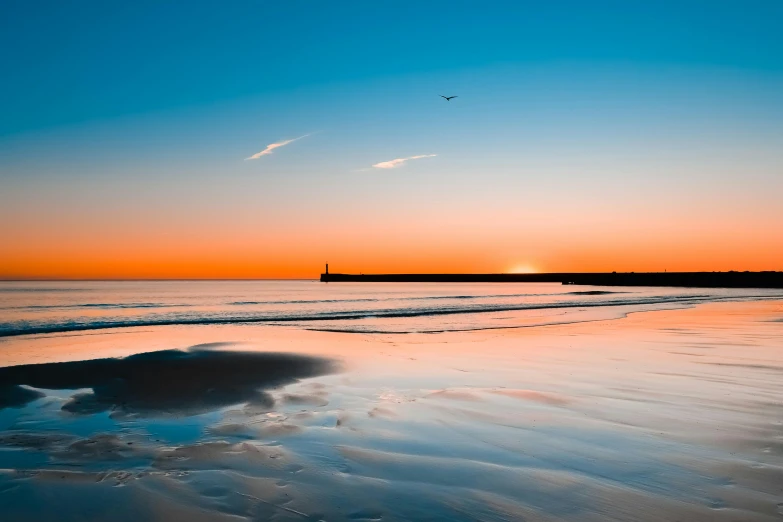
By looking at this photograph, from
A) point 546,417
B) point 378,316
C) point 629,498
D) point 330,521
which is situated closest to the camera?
point 330,521

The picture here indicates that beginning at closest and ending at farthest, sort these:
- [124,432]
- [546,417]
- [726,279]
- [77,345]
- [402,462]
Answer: [402,462] < [124,432] < [546,417] < [77,345] < [726,279]

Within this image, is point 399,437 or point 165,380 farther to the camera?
point 165,380

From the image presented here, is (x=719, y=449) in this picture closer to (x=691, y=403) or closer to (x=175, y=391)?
(x=691, y=403)

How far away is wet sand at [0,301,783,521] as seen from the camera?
17.0ft

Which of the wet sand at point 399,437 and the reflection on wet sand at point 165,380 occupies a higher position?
the wet sand at point 399,437

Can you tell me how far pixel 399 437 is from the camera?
24.8ft

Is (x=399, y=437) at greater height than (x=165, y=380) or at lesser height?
greater

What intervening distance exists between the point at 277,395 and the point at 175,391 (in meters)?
2.25

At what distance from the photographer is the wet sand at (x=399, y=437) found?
519 centimetres

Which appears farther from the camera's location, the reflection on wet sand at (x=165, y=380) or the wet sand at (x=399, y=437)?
the reflection on wet sand at (x=165, y=380)

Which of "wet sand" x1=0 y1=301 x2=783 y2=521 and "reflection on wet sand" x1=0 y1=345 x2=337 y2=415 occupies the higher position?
"wet sand" x1=0 y1=301 x2=783 y2=521

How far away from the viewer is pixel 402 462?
6.45m

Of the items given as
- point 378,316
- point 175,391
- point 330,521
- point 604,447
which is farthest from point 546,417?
point 378,316

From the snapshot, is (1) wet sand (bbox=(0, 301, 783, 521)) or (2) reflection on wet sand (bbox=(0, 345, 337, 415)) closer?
(1) wet sand (bbox=(0, 301, 783, 521))
